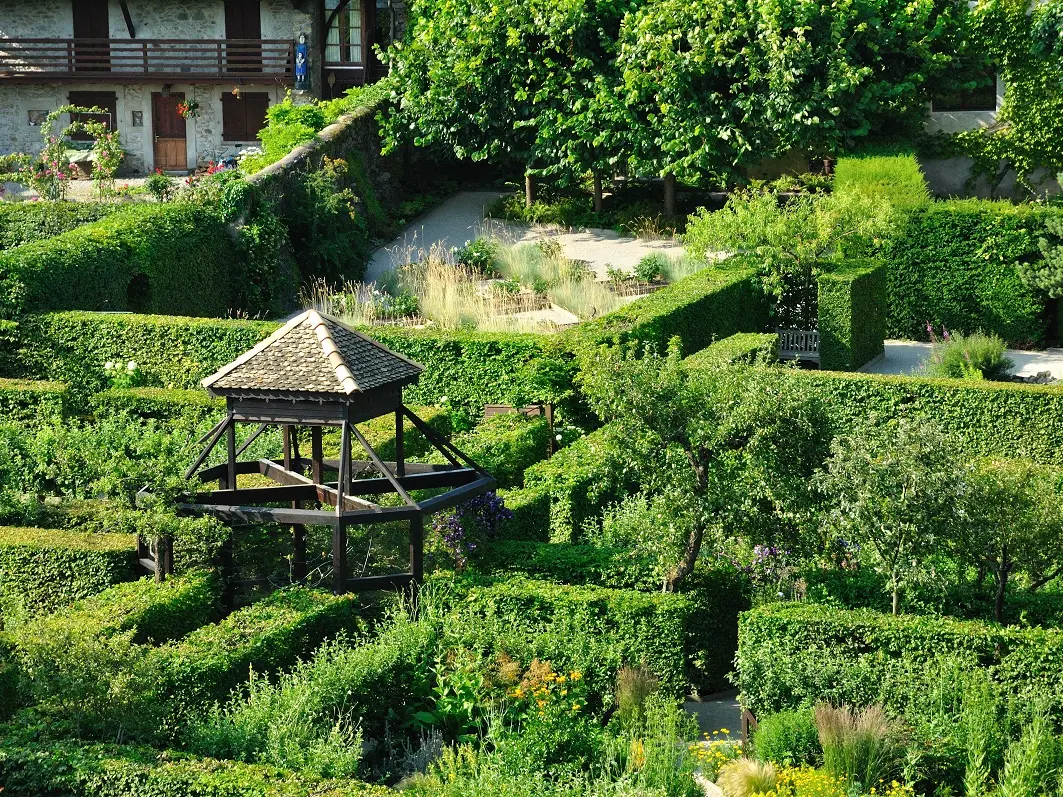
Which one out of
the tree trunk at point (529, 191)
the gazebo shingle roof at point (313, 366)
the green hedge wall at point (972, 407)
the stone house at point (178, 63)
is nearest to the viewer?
the gazebo shingle roof at point (313, 366)

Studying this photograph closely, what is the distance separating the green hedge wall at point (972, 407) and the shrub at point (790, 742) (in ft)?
22.2

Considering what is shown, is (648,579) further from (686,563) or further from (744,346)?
(744,346)

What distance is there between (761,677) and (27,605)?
654cm

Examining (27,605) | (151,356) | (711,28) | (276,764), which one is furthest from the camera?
(711,28)

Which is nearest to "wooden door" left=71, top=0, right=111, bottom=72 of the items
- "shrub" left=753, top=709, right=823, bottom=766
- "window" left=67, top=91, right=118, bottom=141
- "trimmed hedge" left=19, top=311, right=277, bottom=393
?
"window" left=67, top=91, right=118, bottom=141

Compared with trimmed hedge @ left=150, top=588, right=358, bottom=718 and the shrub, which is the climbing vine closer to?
the shrub

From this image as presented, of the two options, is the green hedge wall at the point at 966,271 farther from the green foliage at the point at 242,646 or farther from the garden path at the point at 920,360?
the green foliage at the point at 242,646

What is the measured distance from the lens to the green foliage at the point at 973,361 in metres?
22.0

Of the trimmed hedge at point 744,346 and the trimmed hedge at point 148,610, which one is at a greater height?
the trimmed hedge at point 744,346

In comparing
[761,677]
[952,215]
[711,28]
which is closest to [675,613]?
[761,677]

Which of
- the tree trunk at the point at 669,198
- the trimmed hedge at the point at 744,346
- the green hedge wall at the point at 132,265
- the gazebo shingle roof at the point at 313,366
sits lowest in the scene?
the trimmed hedge at the point at 744,346

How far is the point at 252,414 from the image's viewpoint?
1351 centimetres

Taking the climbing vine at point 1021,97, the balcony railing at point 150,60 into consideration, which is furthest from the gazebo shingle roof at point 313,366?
the balcony railing at point 150,60

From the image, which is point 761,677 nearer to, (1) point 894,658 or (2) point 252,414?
(1) point 894,658
